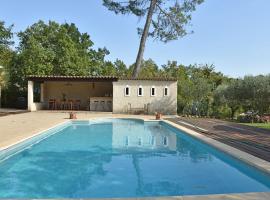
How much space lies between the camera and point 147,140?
45.5 feet

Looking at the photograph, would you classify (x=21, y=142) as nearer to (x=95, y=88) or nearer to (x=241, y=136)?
(x=241, y=136)

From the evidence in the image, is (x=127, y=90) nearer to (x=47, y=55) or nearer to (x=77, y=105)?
(x=77, y=105)

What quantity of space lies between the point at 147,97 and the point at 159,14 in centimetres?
980

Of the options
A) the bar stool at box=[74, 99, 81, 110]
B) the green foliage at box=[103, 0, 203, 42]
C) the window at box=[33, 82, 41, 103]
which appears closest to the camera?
the bar stool at box=[74, 99, 81, 110]

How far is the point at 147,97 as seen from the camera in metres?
24.8

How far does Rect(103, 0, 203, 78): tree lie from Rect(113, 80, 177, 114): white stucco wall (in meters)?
6.02

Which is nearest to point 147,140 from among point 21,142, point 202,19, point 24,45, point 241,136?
point 241,136

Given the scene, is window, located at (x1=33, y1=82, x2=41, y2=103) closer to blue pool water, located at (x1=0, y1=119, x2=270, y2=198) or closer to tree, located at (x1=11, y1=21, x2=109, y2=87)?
tree, located at (x1=11, y1=21, x2=109, y2=87)

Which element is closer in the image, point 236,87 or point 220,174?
point 220,174

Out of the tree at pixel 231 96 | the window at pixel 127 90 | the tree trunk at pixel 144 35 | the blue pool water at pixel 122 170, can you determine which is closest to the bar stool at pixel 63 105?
the window at pixel 127 90

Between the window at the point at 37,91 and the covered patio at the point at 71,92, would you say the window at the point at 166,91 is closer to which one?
the covered patio at the point at 71,92

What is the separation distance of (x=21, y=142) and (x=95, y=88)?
62.6 ft

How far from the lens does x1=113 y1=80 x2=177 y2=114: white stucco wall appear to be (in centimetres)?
2473

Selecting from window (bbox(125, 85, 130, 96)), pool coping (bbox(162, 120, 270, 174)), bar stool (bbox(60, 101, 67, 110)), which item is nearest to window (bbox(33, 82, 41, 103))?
bar stool (bbox(60, 101, 67, 110))
